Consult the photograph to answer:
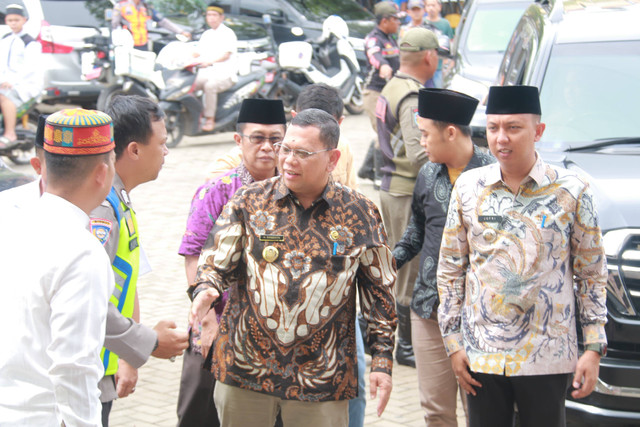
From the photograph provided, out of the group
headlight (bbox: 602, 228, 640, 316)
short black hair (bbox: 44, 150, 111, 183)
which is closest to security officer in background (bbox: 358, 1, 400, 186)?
headlight (bbox: 602, 228, 640, 316)

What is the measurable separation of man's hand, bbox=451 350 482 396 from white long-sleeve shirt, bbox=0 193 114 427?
1.72 metres

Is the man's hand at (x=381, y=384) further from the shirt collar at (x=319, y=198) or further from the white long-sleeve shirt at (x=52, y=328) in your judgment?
the white long-sleeve shirt at (x=52, y=328)

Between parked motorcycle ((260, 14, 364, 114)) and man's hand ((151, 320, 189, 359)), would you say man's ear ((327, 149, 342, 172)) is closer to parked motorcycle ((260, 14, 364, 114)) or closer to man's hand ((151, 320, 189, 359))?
man's hand ((151, 320, 189, 359))

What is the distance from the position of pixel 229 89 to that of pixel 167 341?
12351 millimetres

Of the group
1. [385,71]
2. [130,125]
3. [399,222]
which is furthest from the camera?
[385,71]

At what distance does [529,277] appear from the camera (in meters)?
3.64

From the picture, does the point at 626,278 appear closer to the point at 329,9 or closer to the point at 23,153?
the point at 23,153

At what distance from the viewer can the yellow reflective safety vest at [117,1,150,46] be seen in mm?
15195

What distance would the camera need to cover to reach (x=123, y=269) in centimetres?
355

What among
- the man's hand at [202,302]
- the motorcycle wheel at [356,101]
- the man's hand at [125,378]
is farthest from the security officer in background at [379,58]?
the man's hand at [202,302]

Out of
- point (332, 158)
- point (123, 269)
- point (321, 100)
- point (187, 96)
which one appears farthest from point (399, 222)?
point (187, 96)

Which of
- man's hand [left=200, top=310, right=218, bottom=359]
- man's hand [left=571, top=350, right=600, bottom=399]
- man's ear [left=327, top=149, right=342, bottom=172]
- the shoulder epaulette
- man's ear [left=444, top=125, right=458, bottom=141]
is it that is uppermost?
man's ear [left=327, top=149, right=342, bottom=172]

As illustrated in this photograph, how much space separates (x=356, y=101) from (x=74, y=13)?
601 centimetres

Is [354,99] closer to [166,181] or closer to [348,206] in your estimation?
[166,181]
